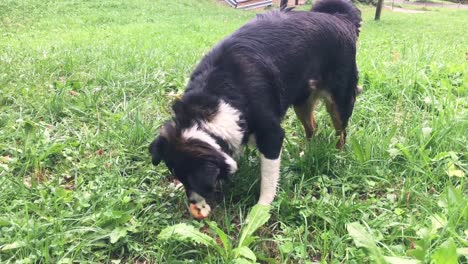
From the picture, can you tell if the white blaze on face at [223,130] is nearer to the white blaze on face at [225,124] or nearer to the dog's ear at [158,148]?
the white blaze on face at [225,124]

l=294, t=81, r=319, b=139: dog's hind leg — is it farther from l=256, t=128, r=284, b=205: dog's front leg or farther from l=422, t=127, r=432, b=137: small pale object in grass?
l=422, t=127, r=432, b=137: small pale object in grass

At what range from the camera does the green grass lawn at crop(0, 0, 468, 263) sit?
2570 millimetres

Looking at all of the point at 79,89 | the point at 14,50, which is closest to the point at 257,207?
the point at 79,89

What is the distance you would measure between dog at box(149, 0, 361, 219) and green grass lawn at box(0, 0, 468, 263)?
0.34 m

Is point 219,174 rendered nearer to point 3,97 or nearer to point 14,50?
point 3,97

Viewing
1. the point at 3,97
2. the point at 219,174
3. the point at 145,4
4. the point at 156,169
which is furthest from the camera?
the point at 145,4

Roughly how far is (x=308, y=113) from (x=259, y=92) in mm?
1090

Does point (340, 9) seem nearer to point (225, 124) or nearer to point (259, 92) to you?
point (259, 92)

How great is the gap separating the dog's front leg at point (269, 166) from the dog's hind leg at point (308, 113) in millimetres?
790

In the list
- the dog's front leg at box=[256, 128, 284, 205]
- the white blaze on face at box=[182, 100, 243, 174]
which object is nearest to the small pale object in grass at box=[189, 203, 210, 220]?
the white blaze on face at box=[182, 100, 243, 174]

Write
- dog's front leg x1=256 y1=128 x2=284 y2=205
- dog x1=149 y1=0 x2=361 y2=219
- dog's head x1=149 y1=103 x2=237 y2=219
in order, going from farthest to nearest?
1. dog's front leg x1=256 y1=128 x2=284 y2=205
2. dog x1=149 y1=0 x2=361 y2=219
3. dog's head x1=149 y1=103 x2=237 y2=219

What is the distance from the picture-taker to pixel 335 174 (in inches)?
131

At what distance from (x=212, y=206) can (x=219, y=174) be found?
434 millimetres

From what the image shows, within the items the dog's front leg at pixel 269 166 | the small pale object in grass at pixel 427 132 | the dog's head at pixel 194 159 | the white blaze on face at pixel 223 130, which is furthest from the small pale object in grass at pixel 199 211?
the small pale object in grass at pixel 427 132
